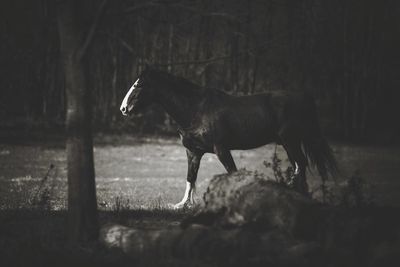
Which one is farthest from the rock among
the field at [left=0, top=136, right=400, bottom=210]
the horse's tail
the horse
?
the horse's tail

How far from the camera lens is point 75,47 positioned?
764cm

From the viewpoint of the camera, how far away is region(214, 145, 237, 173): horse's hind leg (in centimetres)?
1123

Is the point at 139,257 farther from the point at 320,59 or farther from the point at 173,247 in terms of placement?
the point at 320,59

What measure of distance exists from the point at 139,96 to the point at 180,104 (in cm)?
73

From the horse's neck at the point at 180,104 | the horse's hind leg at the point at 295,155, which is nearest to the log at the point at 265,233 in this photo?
the horse's neck at the point at 180,104

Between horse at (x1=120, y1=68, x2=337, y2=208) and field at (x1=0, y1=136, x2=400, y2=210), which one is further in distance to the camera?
field at (x1=0, y1=136, x2=400, y2=210)

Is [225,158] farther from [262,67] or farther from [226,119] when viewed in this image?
[262,67]

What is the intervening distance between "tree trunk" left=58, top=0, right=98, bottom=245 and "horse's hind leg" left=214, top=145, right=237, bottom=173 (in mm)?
3790

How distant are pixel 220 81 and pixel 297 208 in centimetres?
3794

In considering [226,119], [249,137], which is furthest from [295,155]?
[226,119]

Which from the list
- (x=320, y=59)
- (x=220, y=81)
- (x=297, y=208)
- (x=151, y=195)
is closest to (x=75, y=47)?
(x=297, y=208)

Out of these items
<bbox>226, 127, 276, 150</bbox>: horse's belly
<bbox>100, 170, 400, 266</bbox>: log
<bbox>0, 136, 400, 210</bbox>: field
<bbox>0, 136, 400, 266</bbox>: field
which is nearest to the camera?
<bbox>100, 170, 400, 266</bbox>: log

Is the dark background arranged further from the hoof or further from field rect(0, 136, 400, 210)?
the hoof

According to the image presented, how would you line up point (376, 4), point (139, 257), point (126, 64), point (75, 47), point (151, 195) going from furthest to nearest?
1. point (126, 64)
2. point (376, 4)
3. point (151, 195)
4. point (75, 47)
5. point (139, 257)
